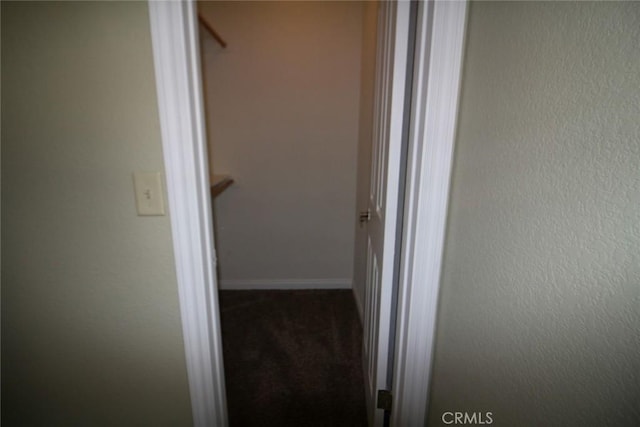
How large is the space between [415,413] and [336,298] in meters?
1.46

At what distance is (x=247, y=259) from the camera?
2.52 m

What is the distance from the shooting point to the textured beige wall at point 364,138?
5.68 ft

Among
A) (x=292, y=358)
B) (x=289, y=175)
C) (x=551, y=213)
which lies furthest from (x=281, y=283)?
(x=551, y=213)

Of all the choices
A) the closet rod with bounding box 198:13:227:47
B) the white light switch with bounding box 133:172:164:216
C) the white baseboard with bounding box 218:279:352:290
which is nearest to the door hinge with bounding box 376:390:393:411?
the white light switch with bounding box 133:172:164:216

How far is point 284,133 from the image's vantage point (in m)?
2.28

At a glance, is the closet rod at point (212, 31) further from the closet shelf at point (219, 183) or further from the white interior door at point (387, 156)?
the white interior door at point (387, 156)

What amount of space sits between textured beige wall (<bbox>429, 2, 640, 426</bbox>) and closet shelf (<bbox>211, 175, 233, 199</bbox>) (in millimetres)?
1575

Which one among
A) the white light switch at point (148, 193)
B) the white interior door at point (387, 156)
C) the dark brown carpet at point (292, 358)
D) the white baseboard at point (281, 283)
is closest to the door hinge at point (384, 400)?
the white interior door at point (387, 156)

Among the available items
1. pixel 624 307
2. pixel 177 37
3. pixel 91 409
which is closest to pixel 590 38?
pixel 624 307

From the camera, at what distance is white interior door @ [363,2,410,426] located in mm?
867

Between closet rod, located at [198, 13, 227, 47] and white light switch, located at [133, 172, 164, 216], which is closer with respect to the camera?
white light switch, located at [133, 172, 164, 216]

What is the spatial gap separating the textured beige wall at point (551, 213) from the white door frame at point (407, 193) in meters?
0.06

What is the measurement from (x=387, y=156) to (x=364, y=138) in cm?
110

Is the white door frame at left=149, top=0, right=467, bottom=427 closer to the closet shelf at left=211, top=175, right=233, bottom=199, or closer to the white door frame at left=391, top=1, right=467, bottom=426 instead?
the white door frame at left=391, top=1, right=467, bottom=426
